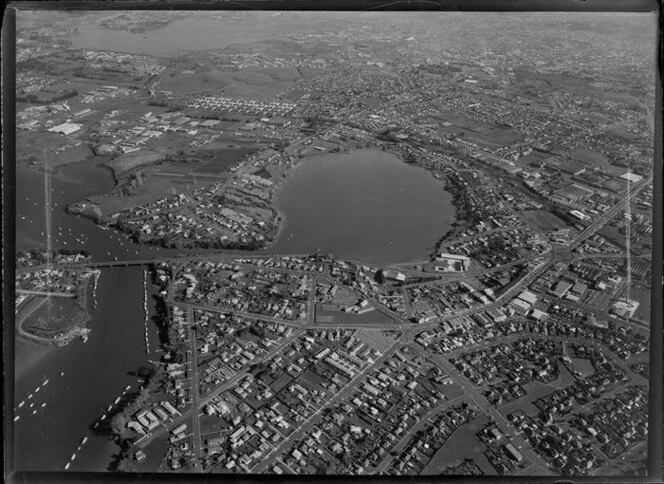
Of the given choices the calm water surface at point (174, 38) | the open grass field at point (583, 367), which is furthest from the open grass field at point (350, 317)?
the calm water surface at point (174, 38)

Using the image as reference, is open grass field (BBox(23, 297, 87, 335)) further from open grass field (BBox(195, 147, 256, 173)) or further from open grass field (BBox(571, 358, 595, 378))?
open grass field (BBox(571, 358, 595, 378))

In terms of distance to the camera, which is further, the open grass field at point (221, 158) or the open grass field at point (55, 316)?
the open grass field at point (221, 158)

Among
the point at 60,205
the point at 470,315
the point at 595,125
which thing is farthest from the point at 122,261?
the point at 595,125

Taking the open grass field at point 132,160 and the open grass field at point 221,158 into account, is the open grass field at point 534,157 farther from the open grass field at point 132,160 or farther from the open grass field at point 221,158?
the open grass field at point 132,160

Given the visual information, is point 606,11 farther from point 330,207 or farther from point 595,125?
point 595,125

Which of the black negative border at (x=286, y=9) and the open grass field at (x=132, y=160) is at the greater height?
the black negative border at (x=286, y=9)

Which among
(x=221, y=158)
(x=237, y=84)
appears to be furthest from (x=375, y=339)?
(x=237, y=84)
